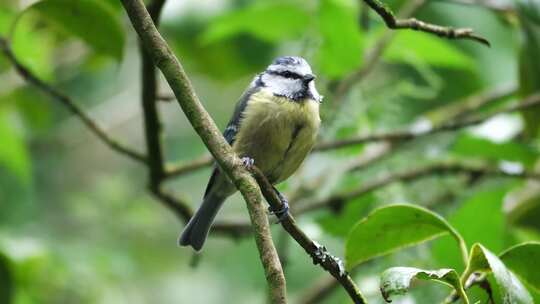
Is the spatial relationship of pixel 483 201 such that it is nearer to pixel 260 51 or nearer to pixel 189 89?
pixel 189 89

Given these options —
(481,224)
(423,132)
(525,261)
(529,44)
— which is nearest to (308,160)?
(423,132)

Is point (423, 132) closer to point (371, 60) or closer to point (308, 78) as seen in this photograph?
point (371, 60)

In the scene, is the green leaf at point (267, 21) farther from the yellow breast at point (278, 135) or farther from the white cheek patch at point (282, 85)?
the yellow breast at point (278, 135)

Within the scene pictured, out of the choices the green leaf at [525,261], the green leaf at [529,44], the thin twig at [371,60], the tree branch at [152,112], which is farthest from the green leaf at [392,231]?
the thin twig at [371,60]

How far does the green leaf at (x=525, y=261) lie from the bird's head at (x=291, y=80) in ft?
3.58

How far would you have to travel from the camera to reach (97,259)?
3.43 metres

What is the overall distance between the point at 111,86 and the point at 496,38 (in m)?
2.22

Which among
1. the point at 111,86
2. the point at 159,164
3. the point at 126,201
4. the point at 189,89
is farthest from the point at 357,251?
the point at 111,86

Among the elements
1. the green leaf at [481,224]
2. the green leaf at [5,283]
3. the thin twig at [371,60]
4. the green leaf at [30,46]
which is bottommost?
the green leaf at [481,224]

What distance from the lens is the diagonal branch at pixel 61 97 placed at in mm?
2316

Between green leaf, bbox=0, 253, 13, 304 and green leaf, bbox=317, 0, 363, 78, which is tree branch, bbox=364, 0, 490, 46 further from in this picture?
green leaf, bbox=0, 253, 13, 304

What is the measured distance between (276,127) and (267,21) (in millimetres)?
696

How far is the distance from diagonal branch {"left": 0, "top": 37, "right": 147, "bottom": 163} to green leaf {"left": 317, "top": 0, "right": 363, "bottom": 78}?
77 centimetres

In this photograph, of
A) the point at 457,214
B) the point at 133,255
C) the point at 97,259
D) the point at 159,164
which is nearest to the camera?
the point at 457,214
